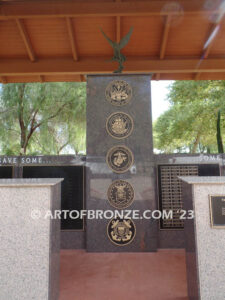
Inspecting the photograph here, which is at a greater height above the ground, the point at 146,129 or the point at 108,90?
the point at 108,90

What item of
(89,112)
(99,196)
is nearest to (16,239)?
(99,196)

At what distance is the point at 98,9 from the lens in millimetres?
5551

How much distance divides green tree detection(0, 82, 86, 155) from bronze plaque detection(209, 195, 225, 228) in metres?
12.7

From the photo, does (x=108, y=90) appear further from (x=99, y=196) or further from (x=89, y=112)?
(x=99, y=196)

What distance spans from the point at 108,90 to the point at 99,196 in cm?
211

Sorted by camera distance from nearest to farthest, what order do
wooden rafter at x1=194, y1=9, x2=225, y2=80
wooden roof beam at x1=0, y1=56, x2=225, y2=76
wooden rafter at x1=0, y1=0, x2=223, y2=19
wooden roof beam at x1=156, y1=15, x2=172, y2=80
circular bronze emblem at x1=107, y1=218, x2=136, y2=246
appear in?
circular bronze emblem at x1=107, y1=218, x2=136, y2=246 < wooden rafter at x1=0, y1=0, x2=223, y2=19 < wooden roof beam at x1=156, y1=15, x2=172, y2=80 < wooden rafter at x1=194, y1=9, x2=225, y2=80 < wooden roof beam at x1=0, y1=56, x2=225, y2=76

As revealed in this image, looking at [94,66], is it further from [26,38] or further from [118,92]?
[118,92]

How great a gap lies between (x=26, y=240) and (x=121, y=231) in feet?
7.32

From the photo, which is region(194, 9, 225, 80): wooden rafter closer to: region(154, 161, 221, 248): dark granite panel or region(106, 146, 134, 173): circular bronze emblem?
region(154, 161, 221, 248): dark granite panel

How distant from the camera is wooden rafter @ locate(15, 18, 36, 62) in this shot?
237 inches

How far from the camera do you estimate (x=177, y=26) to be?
6309mm

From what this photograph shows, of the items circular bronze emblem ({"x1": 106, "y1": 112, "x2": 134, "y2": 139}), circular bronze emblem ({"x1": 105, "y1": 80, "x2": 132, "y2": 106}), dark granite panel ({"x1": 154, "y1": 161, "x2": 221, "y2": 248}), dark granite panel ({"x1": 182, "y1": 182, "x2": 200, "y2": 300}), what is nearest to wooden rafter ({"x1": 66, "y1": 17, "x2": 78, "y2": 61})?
circular bronze emblem ({"x1": 105, "y1": 80, "x2": 132, "y2": 106})

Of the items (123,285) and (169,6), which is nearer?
(123,285)

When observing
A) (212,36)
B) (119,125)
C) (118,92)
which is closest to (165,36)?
(212,36)
